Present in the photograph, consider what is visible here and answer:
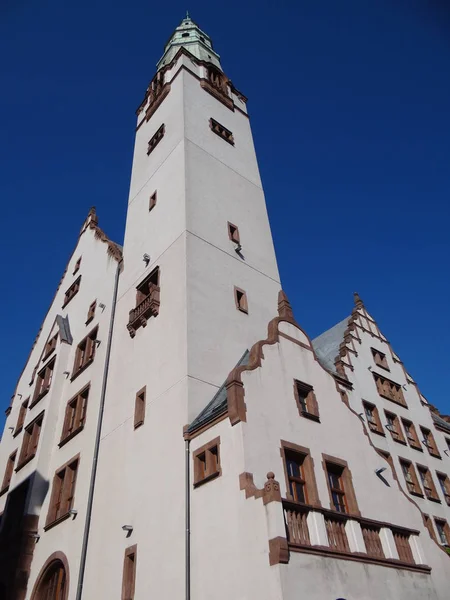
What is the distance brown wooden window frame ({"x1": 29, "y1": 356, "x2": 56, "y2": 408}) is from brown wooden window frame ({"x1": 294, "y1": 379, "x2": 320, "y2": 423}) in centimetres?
1705

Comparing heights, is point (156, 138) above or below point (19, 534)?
above

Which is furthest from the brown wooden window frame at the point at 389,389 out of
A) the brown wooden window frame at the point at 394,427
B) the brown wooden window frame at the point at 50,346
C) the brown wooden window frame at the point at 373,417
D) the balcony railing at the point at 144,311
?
the brown wooden window frame at the point at 50,346

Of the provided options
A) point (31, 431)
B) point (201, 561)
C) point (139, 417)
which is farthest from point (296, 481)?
point (31, 431)

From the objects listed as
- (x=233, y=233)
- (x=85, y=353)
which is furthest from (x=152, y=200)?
(x=85, y=353)

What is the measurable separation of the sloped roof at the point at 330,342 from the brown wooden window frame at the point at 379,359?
243 centimetres

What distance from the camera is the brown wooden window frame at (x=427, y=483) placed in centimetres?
2973

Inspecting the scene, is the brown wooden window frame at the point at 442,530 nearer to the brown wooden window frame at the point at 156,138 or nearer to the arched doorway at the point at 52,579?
the arched doorway at the point at 52,579

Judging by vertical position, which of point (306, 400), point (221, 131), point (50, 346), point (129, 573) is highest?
point (221, 131)

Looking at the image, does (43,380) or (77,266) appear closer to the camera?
(43,380)

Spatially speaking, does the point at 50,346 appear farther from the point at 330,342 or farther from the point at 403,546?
the point at 403,546

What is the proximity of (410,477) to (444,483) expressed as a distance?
3.86m

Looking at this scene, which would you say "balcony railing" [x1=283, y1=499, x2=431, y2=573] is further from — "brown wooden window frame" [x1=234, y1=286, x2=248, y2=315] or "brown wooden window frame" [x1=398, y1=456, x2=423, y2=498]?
"brown wooden window frame" [x1=234, y1=286, x2=248, y2=315]

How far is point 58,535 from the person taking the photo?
23547mm

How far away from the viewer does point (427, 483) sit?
3047 centimetres
